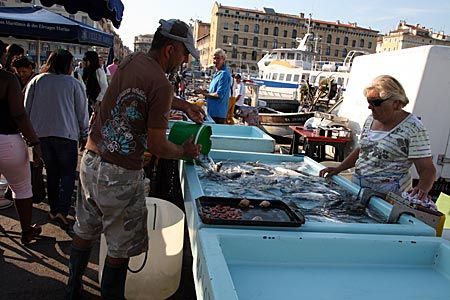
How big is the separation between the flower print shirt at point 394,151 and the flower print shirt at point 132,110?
1760 mm

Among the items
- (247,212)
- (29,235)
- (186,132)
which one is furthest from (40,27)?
(247,212)

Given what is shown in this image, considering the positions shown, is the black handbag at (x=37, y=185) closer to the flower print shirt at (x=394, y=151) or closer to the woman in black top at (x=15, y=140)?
the woman in black top at (x=15, y=140)

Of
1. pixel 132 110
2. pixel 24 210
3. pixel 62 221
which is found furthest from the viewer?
pixel 62 221

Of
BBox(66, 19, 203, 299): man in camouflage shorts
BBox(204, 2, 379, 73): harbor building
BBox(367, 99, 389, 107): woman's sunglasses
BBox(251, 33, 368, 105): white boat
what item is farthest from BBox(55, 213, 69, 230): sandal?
BBox(204, 2, 379, 73): harbor building

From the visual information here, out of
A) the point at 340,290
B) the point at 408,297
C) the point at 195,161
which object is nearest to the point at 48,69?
the point at 195,161

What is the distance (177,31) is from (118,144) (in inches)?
29.4

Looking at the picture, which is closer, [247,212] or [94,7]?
[247,212]

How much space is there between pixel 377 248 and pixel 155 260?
1604 mm

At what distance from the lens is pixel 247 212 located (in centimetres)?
230

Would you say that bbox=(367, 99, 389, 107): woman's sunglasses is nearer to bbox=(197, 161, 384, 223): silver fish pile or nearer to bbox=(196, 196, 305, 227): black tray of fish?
bbox=(197, 161, 384, 223): silver fish pile

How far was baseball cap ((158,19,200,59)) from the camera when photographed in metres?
2.13

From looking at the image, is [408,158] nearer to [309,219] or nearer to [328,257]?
[309,219]

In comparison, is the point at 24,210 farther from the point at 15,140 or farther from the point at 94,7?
the point at 94,7

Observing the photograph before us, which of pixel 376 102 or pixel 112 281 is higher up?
pixel 376 102
